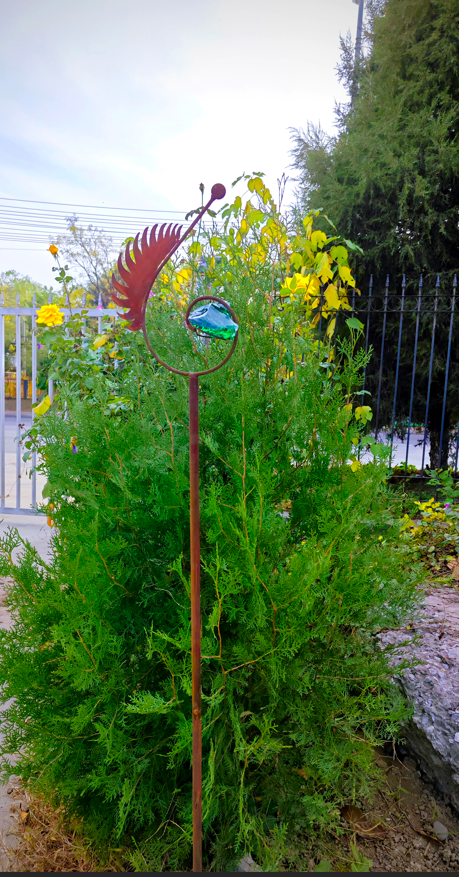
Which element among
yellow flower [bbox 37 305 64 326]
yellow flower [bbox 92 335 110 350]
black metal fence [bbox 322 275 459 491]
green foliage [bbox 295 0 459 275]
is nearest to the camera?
yellow flower [bbox 92 335 110 350]

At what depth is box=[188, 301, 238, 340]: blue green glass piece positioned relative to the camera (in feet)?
3.49

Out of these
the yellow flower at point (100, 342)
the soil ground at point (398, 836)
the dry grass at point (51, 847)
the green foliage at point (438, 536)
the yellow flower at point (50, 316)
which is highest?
the yellow flower at point (50, 316)

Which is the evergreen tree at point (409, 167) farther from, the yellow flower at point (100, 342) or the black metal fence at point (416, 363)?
the yellow flower at point (100, 342)

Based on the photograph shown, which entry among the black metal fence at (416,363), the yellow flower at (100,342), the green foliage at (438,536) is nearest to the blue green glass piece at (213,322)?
the yellow flower at (100,342)

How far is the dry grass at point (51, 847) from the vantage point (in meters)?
1.56

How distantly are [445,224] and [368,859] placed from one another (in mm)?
6694

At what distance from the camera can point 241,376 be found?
56.7 inches

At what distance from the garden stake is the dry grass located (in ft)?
1.86

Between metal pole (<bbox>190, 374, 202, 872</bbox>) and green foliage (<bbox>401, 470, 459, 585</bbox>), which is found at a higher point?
metal pole (<bbox>190, 374, 202, 872</bbox>)

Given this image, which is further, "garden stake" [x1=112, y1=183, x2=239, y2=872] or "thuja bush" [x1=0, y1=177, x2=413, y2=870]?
"thuja bush" [x1=0, y1=177, x2=413, y2=870]

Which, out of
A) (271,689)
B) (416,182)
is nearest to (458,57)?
(416,182)

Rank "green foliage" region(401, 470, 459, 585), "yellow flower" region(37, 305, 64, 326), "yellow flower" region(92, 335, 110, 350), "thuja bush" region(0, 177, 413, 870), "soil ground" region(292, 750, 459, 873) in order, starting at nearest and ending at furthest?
1. "thuja bush" region(0, 177, 413, 870)
2. "soil ground" region(292, 750, 459, 873)
3. "yellow flower" region(92, 335, 110, 350)
4. "yellow flower" region(37, 305, 64, 326)
5. "green foliage" region(401, 470, 459, 585)

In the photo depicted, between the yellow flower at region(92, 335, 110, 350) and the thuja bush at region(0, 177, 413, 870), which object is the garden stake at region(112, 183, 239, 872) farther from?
the yellow flower at region(92, 335, 110, 350)

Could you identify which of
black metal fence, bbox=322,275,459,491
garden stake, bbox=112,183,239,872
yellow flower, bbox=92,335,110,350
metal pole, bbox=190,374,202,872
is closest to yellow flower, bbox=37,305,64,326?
yellow flower, bbox=92,335,110,350
